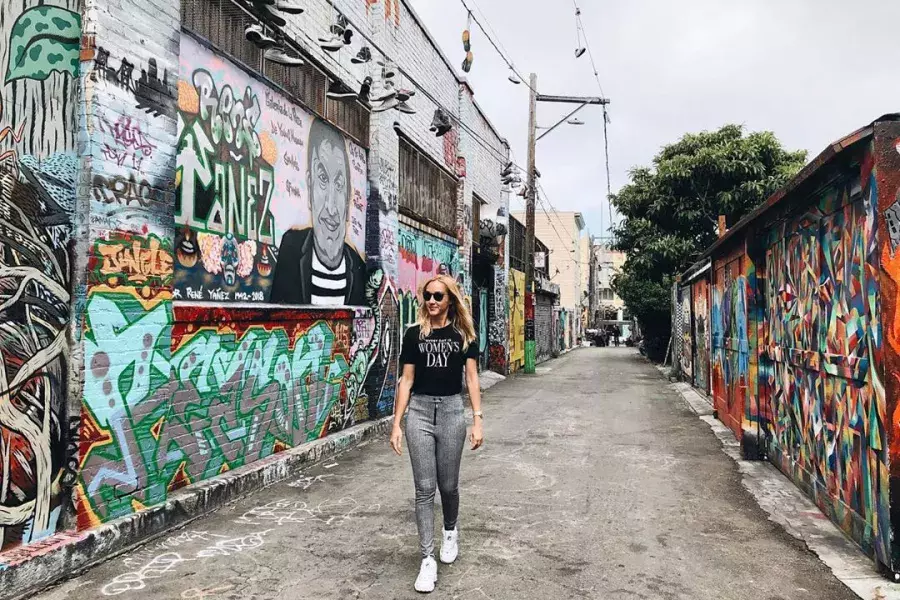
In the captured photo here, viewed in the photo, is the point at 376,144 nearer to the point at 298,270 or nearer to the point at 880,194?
the point at 298,270

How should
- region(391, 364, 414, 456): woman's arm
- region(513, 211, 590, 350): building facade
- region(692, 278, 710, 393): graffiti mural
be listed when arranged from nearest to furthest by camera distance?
1. region(391, 364, 414, 456): woman's arm
2. region(692, 278, 710, 393): graffiti mural
3. region(513, 211, 590, 350): building facade

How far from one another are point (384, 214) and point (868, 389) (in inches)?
279

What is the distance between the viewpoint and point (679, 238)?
22.4 m

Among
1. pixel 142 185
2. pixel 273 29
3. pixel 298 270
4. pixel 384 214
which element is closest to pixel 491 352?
pixel 384 214

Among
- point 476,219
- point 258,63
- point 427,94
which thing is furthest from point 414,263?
point 258,63

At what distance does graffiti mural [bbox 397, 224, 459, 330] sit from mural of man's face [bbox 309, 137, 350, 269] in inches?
79.7

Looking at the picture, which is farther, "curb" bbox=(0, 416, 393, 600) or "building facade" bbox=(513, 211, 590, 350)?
"building facade" bbox=(513, 211, 590, 350)

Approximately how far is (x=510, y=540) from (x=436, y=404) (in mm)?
1369

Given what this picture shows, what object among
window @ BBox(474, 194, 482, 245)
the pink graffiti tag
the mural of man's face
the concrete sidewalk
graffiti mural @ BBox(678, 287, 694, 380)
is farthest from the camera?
window @ BBox(474, 194, 482, 245)

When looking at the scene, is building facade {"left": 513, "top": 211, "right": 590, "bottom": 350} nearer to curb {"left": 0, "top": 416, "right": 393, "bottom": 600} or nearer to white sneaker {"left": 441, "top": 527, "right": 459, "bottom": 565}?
curb {"left": 0, "top": 416, "right": 393, "bottom": 600}

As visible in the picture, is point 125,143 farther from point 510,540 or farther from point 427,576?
point 510,540

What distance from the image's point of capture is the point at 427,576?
381 cm

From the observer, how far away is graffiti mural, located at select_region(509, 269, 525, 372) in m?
21.2

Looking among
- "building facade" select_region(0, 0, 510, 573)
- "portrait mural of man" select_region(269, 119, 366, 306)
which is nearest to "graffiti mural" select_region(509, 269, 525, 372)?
"building facade" select_region(0, 0, 510, 573)
